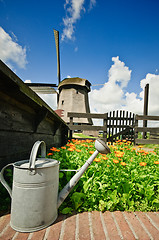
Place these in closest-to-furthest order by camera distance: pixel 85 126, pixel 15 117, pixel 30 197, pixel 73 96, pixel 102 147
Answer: pixel 30 197
pixel 102 147
pixel 15 117
pixel 85 126
pixel 73 96

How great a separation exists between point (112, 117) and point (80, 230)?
5.69 meters

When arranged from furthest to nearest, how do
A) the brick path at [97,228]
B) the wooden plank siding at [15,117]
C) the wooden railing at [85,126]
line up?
1. the wooden railing at [85,126]
2. the wooden plank siding at [15,117]
3. the brick path at [97,228]

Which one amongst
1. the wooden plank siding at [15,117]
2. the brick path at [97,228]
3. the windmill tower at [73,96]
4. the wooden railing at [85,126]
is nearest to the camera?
the brick path at [97,228]

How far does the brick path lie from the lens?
1.09 meters

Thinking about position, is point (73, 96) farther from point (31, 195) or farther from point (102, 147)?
point (31, 195)

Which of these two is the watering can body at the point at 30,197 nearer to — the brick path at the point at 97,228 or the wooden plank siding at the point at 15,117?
the brick path at the point at 97,228

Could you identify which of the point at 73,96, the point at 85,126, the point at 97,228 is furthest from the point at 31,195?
the point at 73,96

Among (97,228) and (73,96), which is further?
(73,96)

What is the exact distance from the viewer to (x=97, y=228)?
119 cm

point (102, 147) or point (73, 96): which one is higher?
point (73, 96)

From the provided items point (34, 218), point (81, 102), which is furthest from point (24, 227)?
point (81, 102)

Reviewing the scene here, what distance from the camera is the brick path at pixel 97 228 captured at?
1.09m

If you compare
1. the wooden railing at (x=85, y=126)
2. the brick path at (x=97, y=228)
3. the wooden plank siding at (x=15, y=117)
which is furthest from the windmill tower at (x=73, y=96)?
the brick path at (x=97, y=228)

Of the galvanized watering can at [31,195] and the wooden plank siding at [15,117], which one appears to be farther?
the wooden plank siding at [15,117]
